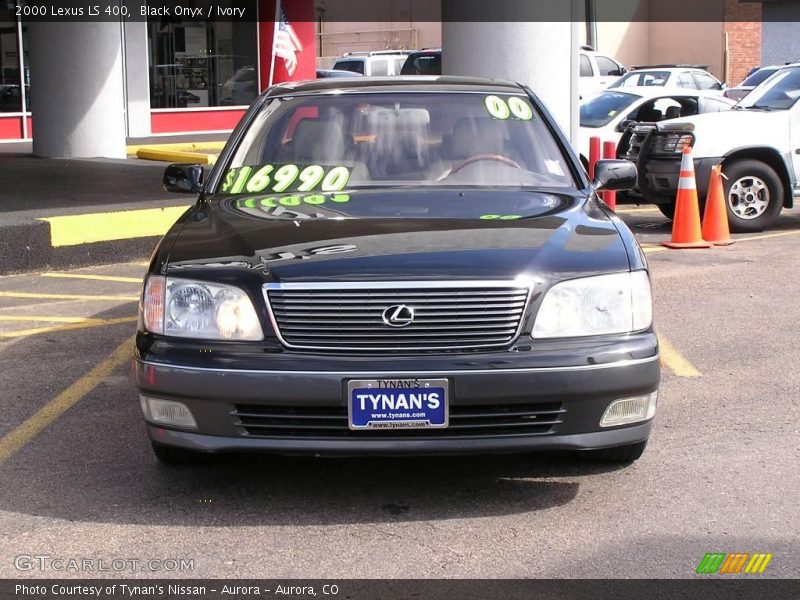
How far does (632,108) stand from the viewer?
602 inches

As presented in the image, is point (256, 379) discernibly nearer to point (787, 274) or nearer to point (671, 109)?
point (787, 274)

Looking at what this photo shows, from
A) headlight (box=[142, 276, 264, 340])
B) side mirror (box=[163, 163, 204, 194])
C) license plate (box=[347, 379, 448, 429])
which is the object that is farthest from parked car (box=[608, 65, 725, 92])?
license plate (box=[347, 379, 448, 429])

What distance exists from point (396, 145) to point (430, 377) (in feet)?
6.11

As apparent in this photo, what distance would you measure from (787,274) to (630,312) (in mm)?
5819

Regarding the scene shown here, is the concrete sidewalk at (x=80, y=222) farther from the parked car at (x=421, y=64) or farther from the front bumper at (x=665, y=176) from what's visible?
the parked car at (x=421, y=64)

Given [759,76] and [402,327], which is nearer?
[402,327]

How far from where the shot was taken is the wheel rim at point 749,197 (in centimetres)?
1235

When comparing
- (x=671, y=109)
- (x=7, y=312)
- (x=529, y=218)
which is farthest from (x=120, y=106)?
(x=529, y=218)

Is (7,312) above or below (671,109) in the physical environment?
below

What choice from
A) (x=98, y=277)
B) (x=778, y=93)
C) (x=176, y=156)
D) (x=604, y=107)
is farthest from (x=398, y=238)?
(x=176, y=156)

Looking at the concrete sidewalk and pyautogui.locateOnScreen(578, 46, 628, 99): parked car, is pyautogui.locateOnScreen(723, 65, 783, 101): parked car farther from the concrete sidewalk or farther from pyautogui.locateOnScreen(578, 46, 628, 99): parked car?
the concrete sidewalk

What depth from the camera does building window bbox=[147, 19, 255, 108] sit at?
22.6 metres

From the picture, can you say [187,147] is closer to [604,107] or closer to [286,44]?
[286,44]

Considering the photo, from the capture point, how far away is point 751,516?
4504 millimetres
